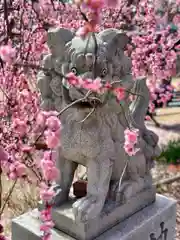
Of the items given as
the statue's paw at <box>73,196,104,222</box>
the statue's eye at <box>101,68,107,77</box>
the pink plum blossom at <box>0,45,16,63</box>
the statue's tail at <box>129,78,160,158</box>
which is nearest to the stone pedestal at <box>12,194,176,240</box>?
the statue's paw at <box>73,196,104,222</box>

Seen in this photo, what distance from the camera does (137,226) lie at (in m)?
2.15

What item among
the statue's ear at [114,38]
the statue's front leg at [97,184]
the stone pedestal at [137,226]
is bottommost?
the stone pedestal at [137,226]

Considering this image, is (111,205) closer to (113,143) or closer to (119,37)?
(113,143)

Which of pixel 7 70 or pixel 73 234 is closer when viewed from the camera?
pixel 73 234

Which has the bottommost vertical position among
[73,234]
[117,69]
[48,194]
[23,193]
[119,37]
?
[23,193]

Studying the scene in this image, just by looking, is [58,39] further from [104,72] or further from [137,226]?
→ [137,226]

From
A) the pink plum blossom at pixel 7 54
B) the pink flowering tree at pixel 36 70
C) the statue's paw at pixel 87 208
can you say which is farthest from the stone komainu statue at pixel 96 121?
the pink plum blossom at pixel 7 54

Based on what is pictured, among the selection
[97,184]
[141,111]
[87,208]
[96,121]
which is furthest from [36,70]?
[87,208]

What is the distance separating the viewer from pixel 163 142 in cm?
524

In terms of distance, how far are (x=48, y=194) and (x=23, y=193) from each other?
195cm

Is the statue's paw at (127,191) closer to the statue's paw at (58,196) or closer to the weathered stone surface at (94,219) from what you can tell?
the weathered stone surface at (94,219)

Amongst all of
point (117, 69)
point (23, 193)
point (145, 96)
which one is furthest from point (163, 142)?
point (117, 69)

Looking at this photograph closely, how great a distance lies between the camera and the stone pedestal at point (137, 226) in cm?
207

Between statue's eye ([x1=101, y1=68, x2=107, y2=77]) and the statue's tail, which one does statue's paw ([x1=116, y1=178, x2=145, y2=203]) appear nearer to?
the statue's tail
